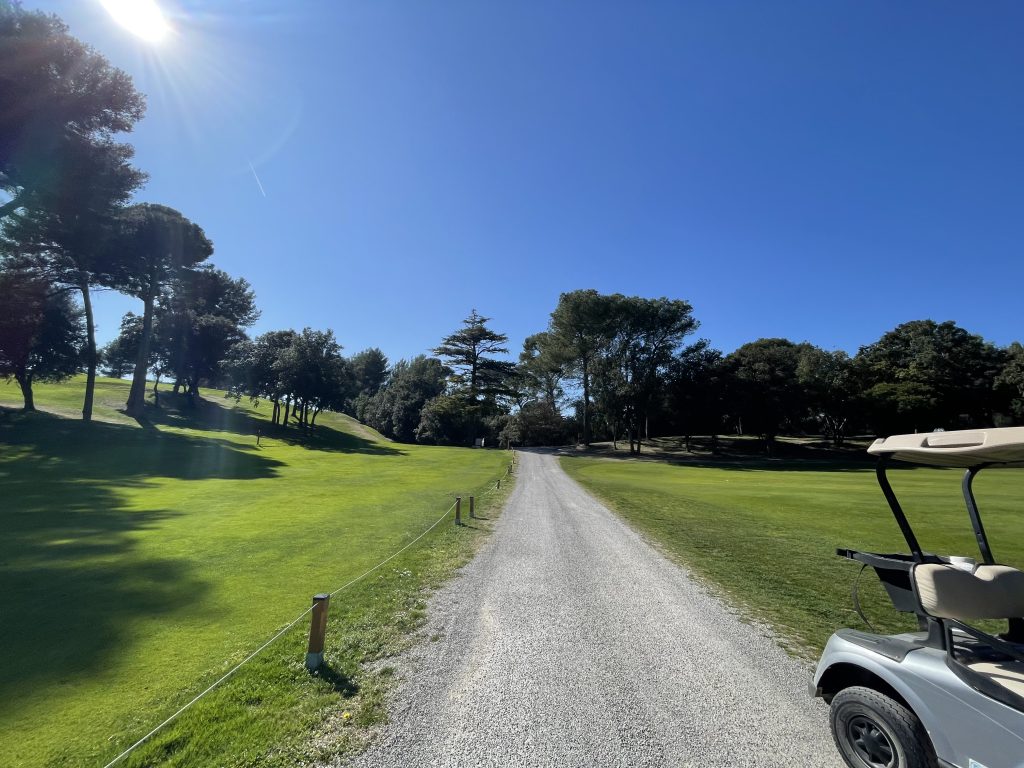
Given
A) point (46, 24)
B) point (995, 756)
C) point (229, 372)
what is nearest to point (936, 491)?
point (995, 756)

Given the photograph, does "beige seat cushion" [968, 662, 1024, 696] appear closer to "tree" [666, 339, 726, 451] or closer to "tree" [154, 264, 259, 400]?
"tree" [666, 339, 726, 451]

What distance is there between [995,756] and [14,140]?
127 ft

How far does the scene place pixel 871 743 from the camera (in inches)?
137

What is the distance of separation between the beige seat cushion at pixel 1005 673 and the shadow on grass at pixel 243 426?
47.5 meters

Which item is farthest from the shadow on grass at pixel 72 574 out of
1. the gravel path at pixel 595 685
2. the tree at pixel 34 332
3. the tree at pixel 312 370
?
the tree at pixel 312 370

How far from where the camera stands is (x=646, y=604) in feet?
24.8

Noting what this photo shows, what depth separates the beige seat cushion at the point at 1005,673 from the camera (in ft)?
9.35

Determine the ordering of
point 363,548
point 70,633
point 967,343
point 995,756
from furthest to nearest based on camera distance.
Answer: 1. point 967,343
2. point 363,548
3. point 70,633
4. point 995,756

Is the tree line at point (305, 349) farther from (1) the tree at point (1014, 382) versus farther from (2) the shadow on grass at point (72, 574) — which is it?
(2) the shadow on grass at point (72, 574)

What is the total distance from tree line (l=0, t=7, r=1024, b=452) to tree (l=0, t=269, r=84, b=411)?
156mm

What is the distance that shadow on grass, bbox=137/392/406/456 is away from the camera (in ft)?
162

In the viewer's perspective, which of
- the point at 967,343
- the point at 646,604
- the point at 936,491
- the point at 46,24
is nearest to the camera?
the point at 646,604

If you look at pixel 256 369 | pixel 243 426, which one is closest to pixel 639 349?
pixel 256 369

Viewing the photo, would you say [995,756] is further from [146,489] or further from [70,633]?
[146,489]
